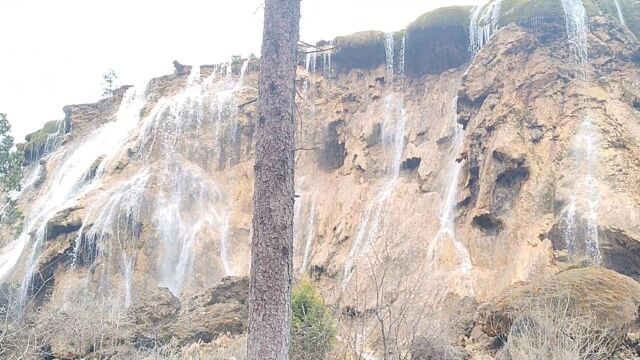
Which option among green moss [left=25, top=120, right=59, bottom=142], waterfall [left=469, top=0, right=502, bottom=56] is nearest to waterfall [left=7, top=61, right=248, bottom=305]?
green moss [left=25, top=120, right=59, bottom=142]

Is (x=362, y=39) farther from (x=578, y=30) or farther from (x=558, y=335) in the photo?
(x=558, y=335)

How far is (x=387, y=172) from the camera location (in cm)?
2920

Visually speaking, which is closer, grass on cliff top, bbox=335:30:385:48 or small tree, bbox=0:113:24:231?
small tree, bbox=0:113:24:231

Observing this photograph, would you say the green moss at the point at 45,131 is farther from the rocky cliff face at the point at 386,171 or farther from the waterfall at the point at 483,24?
the waterfall at the point at 483,24

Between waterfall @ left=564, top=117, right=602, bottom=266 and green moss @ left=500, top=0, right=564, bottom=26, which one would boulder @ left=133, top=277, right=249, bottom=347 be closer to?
waterfall @ left=564, top=117, right=602, bottom=266

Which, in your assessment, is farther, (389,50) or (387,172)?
(389,50)

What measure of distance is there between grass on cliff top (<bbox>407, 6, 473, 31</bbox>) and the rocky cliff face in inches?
4.1

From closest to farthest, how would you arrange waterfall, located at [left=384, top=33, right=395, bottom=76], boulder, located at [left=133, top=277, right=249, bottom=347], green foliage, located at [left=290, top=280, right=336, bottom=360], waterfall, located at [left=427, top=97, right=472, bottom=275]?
1. green foliage, located at [left=290, top=280, right=336, bottom=360]
2. boulder, located at [left=133, top=277, right=249, bottom=347]
3. waterfall, located at [left=427, top=97, right=472, bottom=275]
4. waterfall, located at [left=384, top=33, right=395, bottom=76]

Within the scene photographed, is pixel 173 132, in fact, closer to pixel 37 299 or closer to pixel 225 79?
pixel 225 79

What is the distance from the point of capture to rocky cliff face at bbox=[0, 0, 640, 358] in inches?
772

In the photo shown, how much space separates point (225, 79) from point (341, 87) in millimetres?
8093

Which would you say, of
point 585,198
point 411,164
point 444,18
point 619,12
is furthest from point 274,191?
point 444,18

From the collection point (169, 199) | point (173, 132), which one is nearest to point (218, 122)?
point (173, 132)

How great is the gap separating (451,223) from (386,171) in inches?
272
